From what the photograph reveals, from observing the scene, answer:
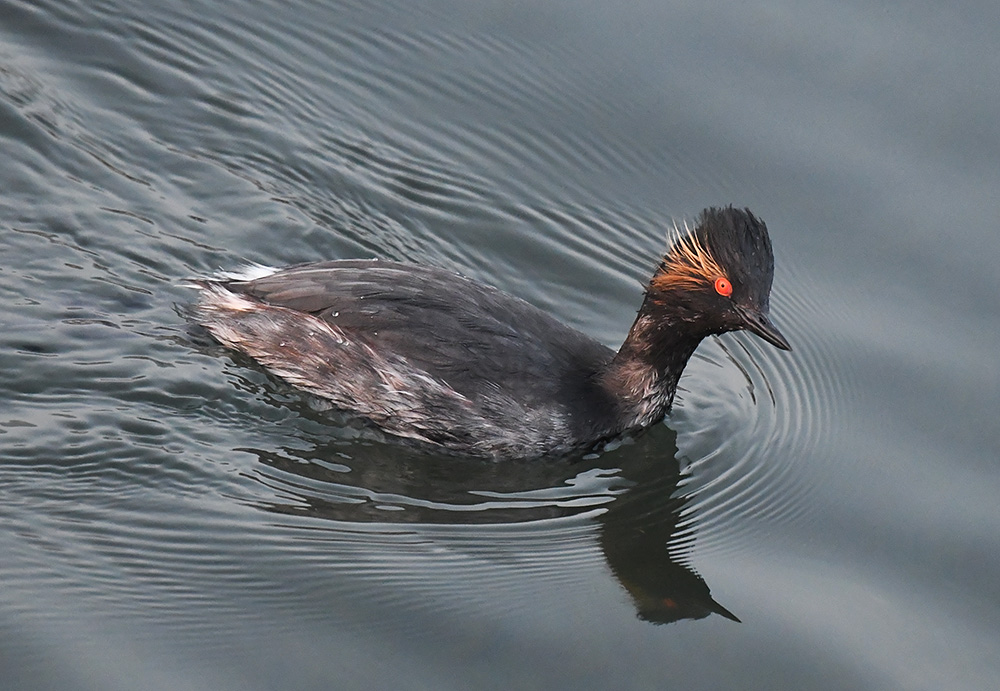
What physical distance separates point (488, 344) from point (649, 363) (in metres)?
0.98

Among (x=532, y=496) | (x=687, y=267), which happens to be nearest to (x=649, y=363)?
(x=687, y=267)

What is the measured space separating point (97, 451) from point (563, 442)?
2.58 m

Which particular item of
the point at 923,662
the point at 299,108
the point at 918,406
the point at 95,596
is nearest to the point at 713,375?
the point at 918,406

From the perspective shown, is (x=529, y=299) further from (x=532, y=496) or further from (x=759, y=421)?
(x=532, y=496)

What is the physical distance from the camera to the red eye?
8.49 metres

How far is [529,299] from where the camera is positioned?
32.9 ft

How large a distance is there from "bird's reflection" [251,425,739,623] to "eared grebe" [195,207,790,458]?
0.18 meters

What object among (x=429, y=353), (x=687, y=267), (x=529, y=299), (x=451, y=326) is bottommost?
(x=429, y=353)

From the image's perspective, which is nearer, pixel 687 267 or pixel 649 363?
pixel 687 267

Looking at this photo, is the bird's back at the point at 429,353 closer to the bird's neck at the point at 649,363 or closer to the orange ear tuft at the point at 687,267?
the bird's neck at the point at 649,363

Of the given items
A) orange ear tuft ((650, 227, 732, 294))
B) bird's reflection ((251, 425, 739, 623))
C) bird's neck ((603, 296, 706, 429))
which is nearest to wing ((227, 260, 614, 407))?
bird's neck ((603, 296, 706, 429))

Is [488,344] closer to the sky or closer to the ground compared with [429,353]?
closer to the sky

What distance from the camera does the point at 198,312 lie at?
934 centimetres

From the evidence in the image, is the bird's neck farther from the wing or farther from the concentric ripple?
the concentric ripple
